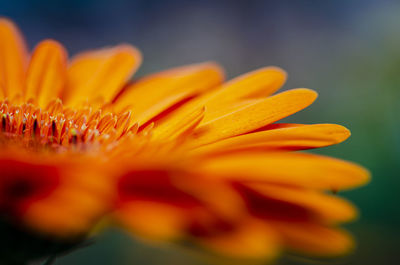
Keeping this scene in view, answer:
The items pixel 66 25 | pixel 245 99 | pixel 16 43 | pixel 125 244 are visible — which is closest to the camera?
pixel 245 99

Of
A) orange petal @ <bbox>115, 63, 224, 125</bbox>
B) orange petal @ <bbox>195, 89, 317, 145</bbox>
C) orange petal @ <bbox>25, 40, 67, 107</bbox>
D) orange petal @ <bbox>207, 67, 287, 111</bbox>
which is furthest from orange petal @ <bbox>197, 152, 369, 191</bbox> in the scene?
orange petal @ <bbox>25, 40, 67, 107</bbox>

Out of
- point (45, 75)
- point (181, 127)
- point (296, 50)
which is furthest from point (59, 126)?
point (296, 50)

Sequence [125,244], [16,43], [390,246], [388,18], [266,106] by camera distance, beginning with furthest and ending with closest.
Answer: [388,18]
[125,244]
[390,246]
[16,43]
[266,106]

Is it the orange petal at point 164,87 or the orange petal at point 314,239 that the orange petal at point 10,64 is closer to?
the orange petal at point 164,87

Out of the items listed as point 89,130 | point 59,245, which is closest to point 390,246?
point 89,130

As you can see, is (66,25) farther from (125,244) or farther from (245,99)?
(245,99)

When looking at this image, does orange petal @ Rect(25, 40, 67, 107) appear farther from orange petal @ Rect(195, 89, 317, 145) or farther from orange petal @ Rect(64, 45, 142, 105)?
orange petal @ Rect(195, 89, 317, 145)

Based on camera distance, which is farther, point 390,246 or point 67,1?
point 67,1
